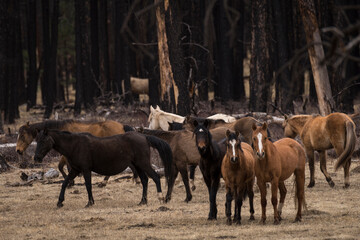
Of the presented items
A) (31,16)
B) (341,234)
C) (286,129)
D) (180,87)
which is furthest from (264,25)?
(31,16)

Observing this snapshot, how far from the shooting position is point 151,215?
Answer: 10.3m

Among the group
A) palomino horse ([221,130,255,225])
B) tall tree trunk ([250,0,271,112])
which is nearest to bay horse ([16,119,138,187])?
palomino horse ([221,130,255,225])

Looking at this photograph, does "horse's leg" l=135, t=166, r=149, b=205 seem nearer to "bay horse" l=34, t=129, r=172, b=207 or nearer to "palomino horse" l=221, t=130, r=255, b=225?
"bay horse" l=34, t=129, r=172, b=207

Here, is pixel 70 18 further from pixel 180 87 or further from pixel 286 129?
pixel 286 129

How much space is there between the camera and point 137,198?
1252 centimetres

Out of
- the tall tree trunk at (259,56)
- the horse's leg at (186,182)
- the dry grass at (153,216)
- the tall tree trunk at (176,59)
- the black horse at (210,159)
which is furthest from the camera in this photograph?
the tall tree trunk at (259,56)

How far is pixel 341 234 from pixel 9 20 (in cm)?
3088

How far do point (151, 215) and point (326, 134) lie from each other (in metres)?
4.94

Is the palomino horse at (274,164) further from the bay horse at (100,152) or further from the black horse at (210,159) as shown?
the bay horse at (100,152)

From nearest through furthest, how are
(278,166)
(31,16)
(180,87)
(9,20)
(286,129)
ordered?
(278,166)
(286,129)
(180,87)
(9,20)
(31,16)

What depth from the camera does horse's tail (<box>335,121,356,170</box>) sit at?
38.7 ft

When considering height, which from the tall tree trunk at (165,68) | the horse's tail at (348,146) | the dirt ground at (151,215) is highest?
the tall tree trunk at (165,68)

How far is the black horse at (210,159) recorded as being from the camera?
960cm

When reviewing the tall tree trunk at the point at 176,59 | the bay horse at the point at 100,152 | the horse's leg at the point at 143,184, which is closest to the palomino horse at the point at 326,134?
the bay horse at the point at 100,152
